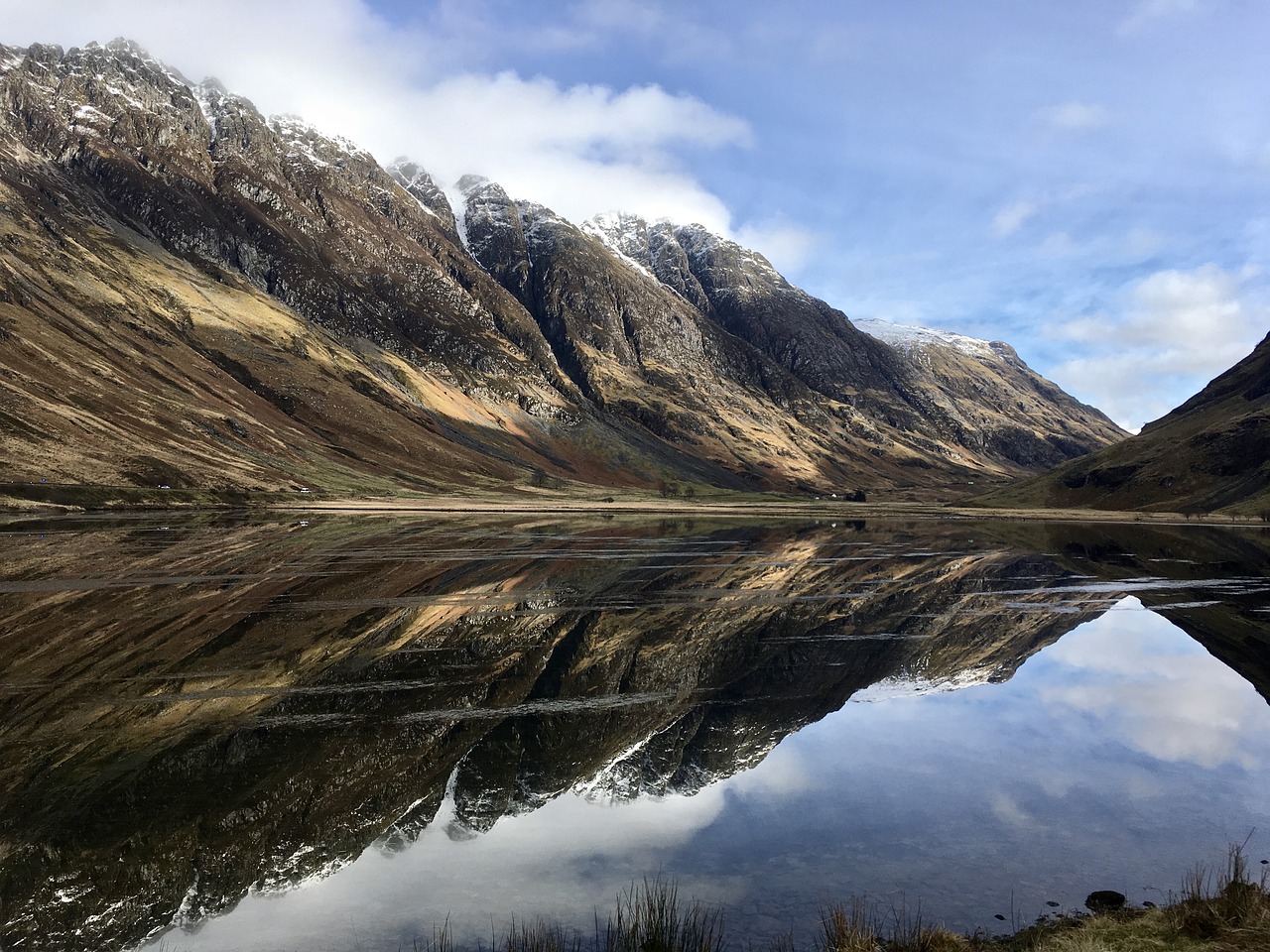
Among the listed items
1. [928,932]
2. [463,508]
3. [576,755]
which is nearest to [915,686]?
[576,755]

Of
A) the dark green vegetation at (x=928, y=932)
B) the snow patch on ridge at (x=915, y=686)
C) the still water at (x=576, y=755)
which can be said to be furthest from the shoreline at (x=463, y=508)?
the dark green vegetation at (x=928, y=932)

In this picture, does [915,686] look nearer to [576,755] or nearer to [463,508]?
[576,755]

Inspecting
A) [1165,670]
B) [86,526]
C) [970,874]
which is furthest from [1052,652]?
[86,526]

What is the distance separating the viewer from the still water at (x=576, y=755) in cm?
1359

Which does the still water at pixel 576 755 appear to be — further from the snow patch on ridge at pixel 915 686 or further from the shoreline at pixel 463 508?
the shoreline at pixel 463 508

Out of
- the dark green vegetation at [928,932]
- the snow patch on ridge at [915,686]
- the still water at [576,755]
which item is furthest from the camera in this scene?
the snow patch on ridge at [915,686]

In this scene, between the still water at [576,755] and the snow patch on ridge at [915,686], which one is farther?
the snow patch on ridge at [915,686]

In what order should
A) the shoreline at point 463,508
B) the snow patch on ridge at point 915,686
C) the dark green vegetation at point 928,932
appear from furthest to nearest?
the shoreline at point 463,508 < the snow patch on ridge at point 915,686 < the dark green vegetation at point 928,932

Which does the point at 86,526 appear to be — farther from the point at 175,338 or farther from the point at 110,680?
the point at 175,338

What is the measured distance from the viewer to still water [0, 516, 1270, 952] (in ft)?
44.6

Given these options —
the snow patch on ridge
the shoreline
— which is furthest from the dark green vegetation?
the shoreline

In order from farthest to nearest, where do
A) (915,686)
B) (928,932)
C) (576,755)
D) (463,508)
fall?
(463,508), (915,686), (576,755), (928,932)

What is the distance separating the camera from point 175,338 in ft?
648

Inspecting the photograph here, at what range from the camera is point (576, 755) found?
67.8 feet
